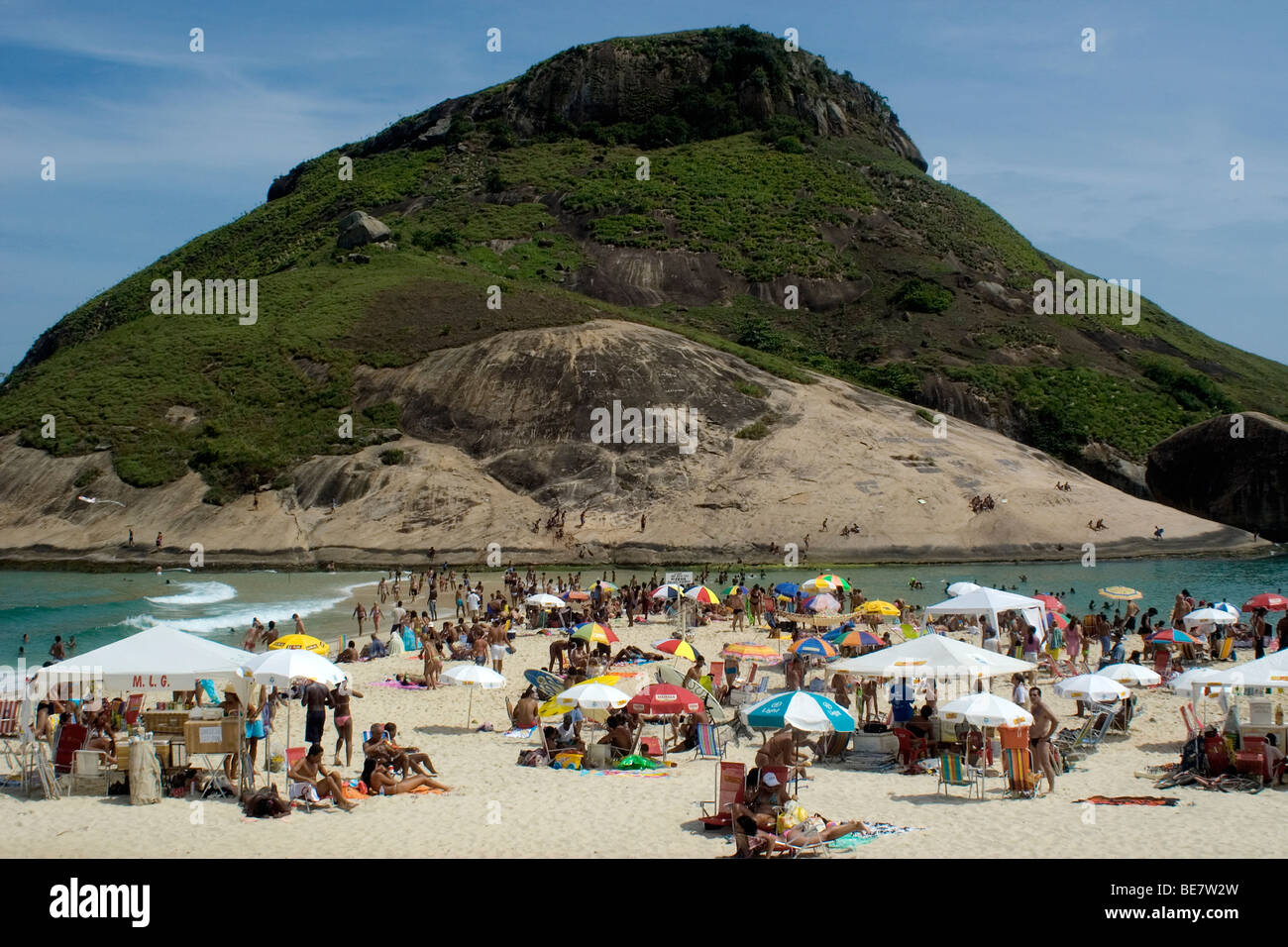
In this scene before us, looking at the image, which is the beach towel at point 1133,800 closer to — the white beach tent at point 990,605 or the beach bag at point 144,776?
the white beach tent at point 990,605

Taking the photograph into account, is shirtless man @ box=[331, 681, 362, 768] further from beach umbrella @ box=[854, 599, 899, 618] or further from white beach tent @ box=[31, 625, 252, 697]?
beach umbrella @ box=[854, 599, 899, 618]

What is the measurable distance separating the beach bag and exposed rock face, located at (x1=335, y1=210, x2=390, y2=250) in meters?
82.5

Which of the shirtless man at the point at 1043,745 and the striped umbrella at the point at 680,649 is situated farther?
the striped umbrella at the point at 680,649

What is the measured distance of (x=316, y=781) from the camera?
1510 cm

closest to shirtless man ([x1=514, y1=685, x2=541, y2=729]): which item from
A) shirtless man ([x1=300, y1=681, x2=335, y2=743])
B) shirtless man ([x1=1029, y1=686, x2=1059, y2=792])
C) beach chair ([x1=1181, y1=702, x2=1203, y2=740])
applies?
shirtless man ([x1=300, y1=681, x2=335, y2=743])

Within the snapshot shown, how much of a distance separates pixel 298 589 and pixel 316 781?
33.4m

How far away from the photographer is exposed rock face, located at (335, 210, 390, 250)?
306ft

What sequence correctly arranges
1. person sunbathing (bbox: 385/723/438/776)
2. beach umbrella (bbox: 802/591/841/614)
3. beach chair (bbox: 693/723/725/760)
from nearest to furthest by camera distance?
person sunbathing (bbox: 385/723/438/776), beach chair (bbox: 693/723/725/760), beach umbrella (bbox: 802/591/841/614)

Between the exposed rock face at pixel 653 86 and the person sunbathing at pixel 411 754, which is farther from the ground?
the exposed rock face at pixel 653 86

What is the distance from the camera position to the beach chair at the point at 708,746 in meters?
18.2

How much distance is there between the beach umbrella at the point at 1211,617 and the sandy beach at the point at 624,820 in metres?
11.3

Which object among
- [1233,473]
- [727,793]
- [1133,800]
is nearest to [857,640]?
[1133,800]

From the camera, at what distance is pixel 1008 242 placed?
4387 inches

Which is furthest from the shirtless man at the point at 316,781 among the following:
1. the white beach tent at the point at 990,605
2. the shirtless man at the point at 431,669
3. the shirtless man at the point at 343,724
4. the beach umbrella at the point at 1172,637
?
the beach umbrella at the point at 1172,637
